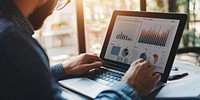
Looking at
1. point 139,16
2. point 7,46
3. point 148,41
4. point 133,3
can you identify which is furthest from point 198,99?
point 133,3

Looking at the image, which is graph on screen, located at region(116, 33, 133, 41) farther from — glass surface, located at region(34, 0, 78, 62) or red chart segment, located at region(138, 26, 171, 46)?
glass surface, located at region(34, 0, 78, 62)

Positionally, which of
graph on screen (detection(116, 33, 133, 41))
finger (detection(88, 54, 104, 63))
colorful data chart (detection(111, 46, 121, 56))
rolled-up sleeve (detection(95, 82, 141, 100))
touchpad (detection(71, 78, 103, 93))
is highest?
graph on screen (detection(116, 33, 133, 41))

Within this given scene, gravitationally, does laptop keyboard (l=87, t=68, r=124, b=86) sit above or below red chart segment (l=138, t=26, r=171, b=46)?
below

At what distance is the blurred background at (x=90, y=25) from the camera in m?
1.68

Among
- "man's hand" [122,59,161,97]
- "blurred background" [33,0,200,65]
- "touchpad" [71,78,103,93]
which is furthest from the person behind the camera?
"blurred background" [33,0,200,65]

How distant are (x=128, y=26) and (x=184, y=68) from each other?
316mm

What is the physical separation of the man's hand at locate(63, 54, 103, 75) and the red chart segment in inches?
8.7

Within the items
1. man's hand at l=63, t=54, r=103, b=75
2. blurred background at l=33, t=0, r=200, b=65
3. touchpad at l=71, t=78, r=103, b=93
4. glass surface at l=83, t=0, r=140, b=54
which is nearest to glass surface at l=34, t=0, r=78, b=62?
blurred background at l=33, t=0, r=200, b=65

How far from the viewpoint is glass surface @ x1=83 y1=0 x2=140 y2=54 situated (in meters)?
1.78

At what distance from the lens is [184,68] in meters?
1.18

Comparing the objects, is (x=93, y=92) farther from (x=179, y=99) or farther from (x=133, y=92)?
(x=179, y=99)

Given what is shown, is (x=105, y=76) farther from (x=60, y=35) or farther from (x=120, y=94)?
(x=60, y=35)

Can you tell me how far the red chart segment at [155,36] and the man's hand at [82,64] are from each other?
8.7 inches

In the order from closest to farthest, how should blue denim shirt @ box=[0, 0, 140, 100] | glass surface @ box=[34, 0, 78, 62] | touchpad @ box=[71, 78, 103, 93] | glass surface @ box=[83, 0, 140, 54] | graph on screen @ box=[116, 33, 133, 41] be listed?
blue denim shirt @ box=[0, 0, 140, 100]
touchpad @ box=[71, 78, 103, 93]
graph on screen @ box=[116, 33, 133, 41]
glass surface @ box=[83, 0, 140, 54]
glass surface @ box=[34, 0, 78, 62]
